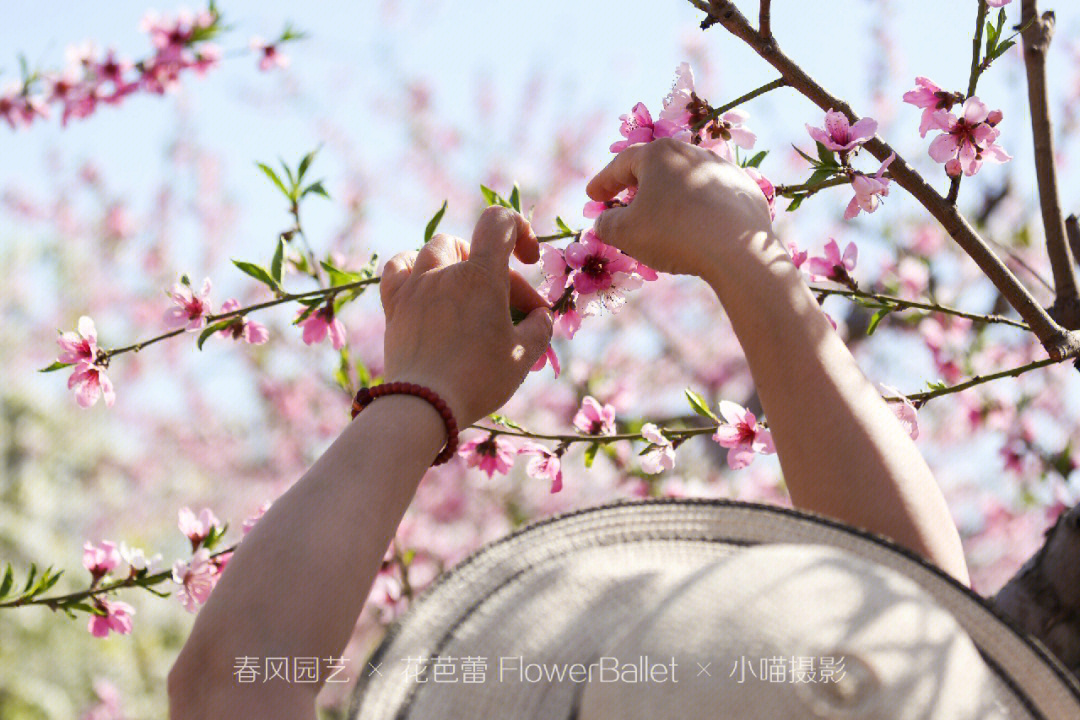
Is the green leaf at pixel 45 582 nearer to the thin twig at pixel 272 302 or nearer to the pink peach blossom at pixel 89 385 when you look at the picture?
the pink peach blossom at pixel 89 385

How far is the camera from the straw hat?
0.82 metres

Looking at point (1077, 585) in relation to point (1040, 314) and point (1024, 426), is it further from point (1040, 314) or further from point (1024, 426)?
point (1024, 426)

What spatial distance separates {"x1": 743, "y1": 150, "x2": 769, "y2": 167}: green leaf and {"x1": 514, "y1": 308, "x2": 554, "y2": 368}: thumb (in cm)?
52

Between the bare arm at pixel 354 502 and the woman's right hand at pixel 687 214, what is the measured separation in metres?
0.20

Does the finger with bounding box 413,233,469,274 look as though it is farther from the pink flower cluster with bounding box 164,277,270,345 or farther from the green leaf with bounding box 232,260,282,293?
the pink flower cluster with bounding box 164,277,270,345

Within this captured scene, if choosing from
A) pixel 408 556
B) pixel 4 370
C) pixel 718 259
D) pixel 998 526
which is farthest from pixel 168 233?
pixel 718 259

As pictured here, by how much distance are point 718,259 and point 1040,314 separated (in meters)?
0.67

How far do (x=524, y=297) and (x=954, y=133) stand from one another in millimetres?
857

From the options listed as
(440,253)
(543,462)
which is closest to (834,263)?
(543,462)

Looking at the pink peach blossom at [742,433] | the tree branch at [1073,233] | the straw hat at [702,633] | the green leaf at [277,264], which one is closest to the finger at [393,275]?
the green leaf at [277,264]

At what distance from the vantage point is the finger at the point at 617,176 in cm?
138

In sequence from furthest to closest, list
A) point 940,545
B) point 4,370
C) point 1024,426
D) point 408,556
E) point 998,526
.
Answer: point 4,370
point 998,526
point 1024,426
point 408,556
point 940,545

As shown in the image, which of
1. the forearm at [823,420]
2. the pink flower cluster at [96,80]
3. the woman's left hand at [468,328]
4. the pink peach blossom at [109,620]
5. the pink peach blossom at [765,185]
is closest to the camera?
the forearm at [823,420]

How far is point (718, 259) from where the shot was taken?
4.19 feet
